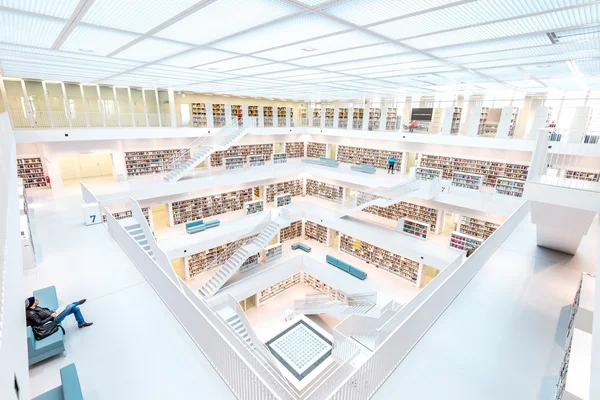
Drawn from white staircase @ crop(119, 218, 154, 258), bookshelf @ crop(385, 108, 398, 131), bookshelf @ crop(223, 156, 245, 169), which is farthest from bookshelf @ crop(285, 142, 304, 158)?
white staircase @ crop(119, 218, 154, 258)

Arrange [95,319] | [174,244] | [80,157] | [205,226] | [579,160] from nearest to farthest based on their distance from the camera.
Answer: [95,319]
[579,160]
[174,244]
[205,226]
[80,157]

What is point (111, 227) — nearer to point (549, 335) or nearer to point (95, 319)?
point (95, 319)

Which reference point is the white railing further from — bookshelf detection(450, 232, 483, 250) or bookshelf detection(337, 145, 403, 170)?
bookshelf detection(337, 145, 403, 170)

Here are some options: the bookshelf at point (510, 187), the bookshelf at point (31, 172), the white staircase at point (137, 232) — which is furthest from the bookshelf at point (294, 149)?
the white staircase at point (137, 232)

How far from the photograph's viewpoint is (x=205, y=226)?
1213cm

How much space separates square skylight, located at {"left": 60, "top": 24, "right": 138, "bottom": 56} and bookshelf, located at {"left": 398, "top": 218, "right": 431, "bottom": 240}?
37.6 feet

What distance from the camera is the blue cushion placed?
271 cm

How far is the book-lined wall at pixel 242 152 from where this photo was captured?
611 inches

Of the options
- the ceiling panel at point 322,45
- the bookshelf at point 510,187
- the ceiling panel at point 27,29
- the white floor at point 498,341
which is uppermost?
the ceiling panel at point 322,45

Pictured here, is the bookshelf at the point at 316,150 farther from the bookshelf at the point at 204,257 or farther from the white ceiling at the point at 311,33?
the white ceiling at the point at 311,33

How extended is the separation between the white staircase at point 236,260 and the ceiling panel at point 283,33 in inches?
327

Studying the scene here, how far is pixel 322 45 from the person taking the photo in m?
3.86

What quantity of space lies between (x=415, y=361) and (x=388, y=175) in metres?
11.2

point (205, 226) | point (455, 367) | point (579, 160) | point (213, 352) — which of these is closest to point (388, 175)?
point (579, 160)
